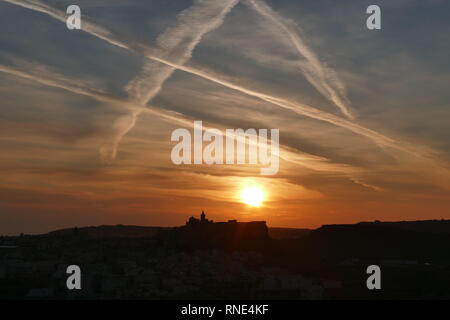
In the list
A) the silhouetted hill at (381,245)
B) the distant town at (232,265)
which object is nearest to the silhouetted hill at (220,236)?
the distant town at (232,265)

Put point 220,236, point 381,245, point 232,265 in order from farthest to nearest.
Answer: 1. point 381,245
2. point 220,236
3. point 232,265

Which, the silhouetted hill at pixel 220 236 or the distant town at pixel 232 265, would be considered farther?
the silhouetted hill at pixel 220 236

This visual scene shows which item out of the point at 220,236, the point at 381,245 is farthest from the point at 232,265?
the point at 381,245

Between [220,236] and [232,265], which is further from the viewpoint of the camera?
[220,236]

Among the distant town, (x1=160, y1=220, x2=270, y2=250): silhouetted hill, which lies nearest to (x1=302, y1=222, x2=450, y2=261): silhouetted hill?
the distant town

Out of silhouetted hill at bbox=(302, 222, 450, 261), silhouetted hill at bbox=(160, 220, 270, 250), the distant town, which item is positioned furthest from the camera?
silhouetted hill at bbox=(302, 222, 450, 261)

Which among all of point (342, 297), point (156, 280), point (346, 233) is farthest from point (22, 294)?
point (346, 233)

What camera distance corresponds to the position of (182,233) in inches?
6944

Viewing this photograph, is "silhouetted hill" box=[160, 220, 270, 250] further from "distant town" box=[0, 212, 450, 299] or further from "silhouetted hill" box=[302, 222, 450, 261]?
"silhouetted hill" box=[302, 222, 450, 261]

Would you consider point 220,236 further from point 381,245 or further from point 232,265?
point 381,245

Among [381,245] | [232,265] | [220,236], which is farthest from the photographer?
[381,245]

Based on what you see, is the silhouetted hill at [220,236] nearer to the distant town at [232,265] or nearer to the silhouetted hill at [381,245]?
the distant town at [232,265]
